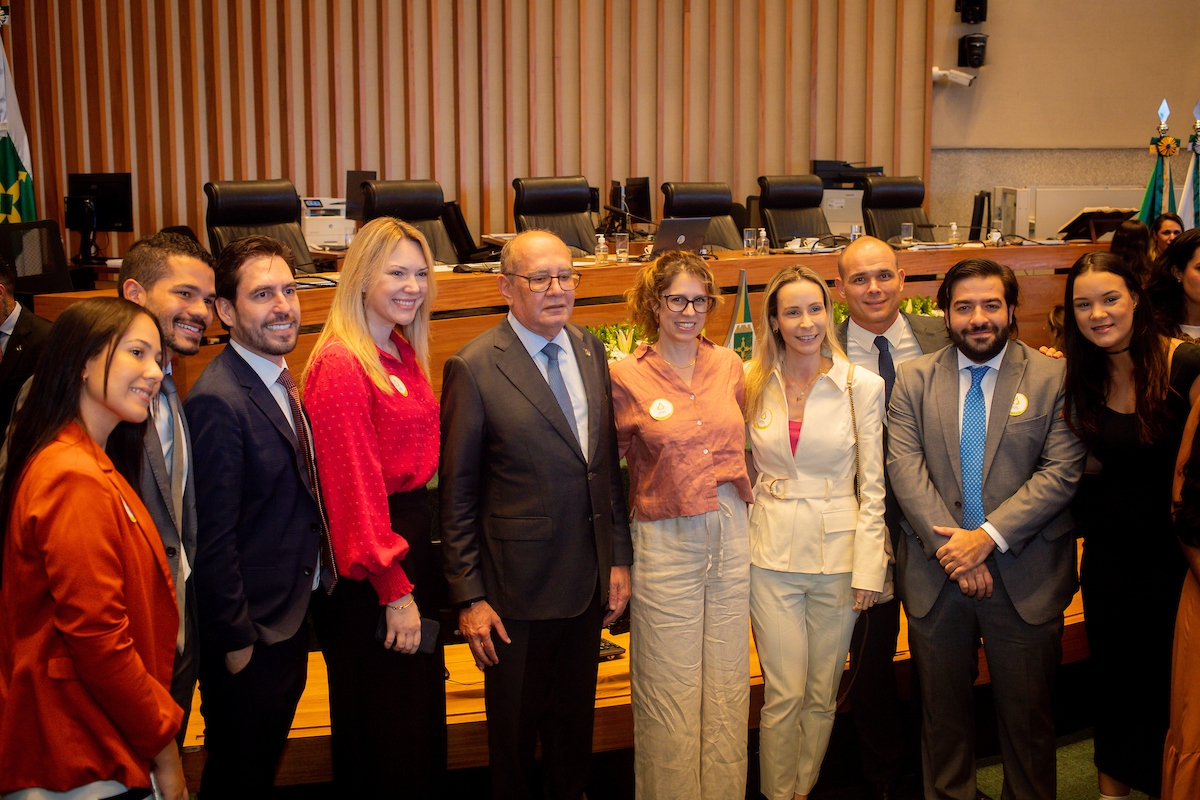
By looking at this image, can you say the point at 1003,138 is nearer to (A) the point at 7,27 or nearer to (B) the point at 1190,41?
(B) the point at 1190,41

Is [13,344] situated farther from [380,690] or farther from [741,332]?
[741,332]

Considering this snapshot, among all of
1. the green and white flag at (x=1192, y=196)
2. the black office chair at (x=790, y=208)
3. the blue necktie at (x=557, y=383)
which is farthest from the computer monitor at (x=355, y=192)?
the green and white flag at (x=1192, y=196)

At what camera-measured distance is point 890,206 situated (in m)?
6.98

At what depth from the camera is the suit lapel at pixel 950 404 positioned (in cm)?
239

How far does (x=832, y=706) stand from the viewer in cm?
247

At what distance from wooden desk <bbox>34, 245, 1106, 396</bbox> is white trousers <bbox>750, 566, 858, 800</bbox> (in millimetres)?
1680

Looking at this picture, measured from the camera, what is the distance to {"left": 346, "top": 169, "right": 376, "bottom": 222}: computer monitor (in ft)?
19.7

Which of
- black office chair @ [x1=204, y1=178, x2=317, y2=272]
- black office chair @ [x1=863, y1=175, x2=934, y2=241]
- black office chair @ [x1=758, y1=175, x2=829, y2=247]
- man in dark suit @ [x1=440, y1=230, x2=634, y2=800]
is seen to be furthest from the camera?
black office chair @ [x1=863, y1=175, x2=934, y2=241]

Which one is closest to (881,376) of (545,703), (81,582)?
(545,703)

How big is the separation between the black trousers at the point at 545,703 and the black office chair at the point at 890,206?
5171 millimetres

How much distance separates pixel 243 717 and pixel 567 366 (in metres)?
1.00

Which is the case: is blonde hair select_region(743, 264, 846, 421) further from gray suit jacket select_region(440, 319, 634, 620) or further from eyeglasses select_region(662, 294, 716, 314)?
gray suit jacket select_region(440, 319, 634, 620)

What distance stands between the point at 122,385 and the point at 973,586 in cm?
185

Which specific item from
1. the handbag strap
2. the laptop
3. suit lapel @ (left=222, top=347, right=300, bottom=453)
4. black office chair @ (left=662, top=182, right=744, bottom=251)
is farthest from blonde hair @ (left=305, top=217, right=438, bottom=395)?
black office chair @ (left=662, top=182, right=744, bottom=251)
